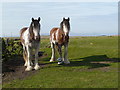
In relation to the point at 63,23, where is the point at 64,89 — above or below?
below

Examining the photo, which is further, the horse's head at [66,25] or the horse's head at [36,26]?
the horse's head at [66,25]

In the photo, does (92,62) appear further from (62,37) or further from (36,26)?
(36,26)

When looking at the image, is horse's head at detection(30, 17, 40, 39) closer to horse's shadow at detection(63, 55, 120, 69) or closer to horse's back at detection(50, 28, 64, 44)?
horse's back at detection(50, 28, 64, 44)

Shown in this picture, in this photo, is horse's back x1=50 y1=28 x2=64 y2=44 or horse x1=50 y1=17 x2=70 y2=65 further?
horse's back x1=50 y1=28 x2=64 y2=44

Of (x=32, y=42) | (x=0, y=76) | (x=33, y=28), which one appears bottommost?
(x=0, y=76)

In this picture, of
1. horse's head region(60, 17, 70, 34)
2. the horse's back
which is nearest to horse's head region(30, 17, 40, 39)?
horse's head region(60, 17, 70, 34)

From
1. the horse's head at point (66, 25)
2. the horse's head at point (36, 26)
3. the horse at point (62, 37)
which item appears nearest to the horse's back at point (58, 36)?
Answer: the horse at point (62, 37)

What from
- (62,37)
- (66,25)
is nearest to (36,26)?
(66,25)

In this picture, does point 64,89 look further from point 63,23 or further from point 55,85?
point 63,23

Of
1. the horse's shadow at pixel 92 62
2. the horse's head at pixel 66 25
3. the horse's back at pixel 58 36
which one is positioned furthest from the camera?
the horse's back at pixel 58 36

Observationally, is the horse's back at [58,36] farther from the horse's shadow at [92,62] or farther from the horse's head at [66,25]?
the horse's shadow at [92,62]

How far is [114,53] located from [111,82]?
35.6 feet

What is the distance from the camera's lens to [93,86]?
25.6 feet

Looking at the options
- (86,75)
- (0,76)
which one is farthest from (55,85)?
(0,76)
